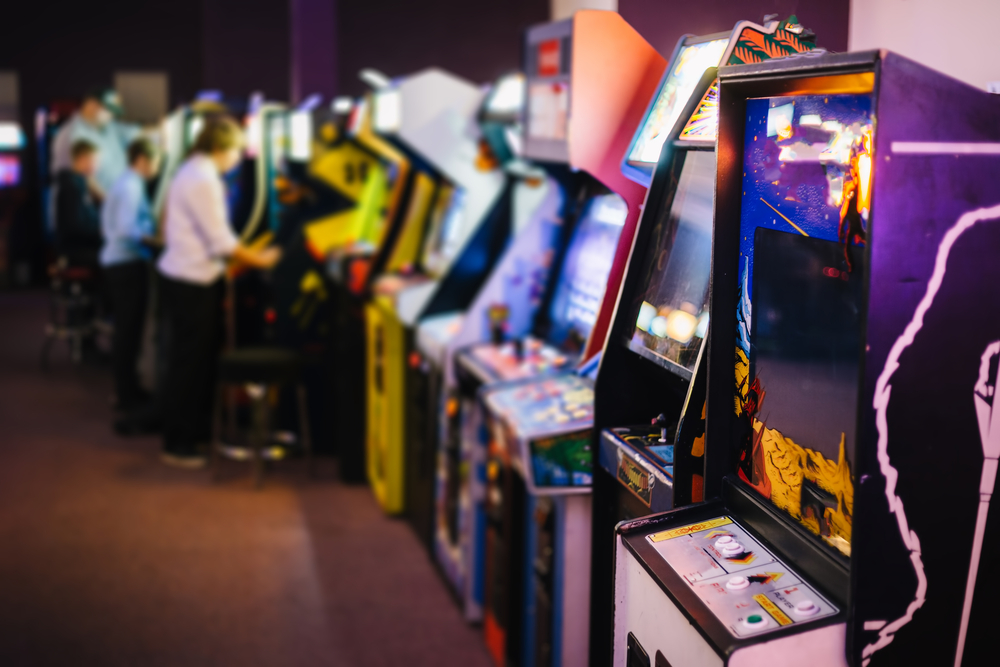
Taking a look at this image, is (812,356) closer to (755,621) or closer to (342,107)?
(755,621)

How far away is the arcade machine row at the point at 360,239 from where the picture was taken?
412 centimetres

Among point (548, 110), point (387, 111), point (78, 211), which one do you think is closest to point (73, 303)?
point (78, 211)

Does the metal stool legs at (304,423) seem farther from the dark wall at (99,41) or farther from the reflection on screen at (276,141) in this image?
the dark wall at (99,41)

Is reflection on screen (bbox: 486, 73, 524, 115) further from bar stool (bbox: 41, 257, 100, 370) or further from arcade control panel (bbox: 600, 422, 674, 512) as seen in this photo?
bar stool (bbox: 41, 257, 100, 370)

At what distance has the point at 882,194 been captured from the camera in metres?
A: 1.09

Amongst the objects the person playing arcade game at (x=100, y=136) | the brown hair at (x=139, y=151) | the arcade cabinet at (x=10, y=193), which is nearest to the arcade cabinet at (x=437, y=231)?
the brown hair at (x=139, y=151)

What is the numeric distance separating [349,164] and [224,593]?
7.73 ft

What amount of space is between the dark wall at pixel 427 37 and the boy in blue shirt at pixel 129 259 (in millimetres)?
1802

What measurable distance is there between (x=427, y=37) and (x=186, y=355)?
115 inches

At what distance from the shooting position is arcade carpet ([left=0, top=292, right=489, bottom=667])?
2982 mm

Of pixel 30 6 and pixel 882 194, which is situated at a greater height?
pixel 30 6

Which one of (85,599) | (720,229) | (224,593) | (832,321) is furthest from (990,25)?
(85,599)

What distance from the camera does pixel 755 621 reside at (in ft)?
3.94

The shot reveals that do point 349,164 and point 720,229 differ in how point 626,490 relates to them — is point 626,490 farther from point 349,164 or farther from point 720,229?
point 349,164
